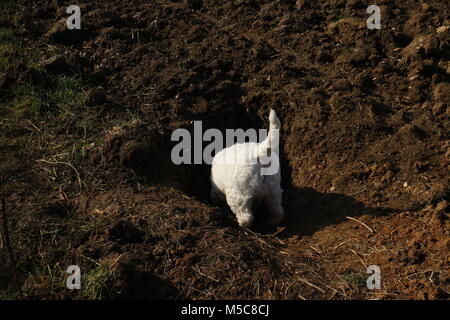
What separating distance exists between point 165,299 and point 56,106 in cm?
307

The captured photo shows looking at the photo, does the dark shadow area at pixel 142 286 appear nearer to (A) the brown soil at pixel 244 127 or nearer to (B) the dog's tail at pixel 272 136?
(A) the brown soil at pixel 244 127

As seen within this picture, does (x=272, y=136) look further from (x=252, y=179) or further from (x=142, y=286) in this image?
(x=142, y=286)

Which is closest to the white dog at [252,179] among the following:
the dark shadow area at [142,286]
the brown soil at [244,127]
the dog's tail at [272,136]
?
the dog's tail at [272,136]

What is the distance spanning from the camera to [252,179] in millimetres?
4445

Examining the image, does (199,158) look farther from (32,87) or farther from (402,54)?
(402,54)

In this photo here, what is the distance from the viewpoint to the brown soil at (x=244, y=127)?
3734 mm

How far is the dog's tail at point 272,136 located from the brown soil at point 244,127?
75cm

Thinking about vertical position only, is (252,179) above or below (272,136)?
below

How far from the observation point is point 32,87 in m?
5.65

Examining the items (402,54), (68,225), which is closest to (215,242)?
(68,225)

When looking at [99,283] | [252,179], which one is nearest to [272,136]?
[252,179]

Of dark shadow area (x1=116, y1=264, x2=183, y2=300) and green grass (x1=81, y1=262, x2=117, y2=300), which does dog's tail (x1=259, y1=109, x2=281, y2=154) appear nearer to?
dark shadow area (x1=116, y1=264, x2=183, y2=300)

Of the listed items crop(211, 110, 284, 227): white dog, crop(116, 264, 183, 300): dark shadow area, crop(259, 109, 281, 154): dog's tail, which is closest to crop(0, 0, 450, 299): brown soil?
crop(116, 264, 183, 300): dark shadow area

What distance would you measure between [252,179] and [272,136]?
468mm
